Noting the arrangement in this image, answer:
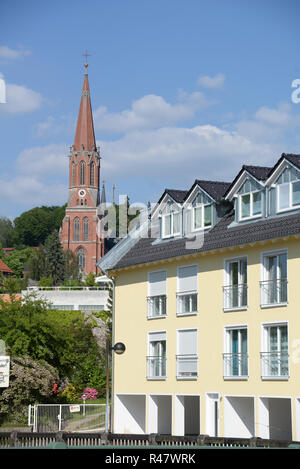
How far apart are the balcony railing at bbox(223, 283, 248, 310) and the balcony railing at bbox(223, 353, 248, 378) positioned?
1782 millimetres

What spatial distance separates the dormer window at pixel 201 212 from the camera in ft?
107

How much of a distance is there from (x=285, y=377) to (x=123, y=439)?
7.80m

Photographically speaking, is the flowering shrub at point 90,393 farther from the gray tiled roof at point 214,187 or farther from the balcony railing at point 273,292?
the balcony railing at point 273,292

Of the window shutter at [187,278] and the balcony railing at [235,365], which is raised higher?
the window shutter at [187,278]

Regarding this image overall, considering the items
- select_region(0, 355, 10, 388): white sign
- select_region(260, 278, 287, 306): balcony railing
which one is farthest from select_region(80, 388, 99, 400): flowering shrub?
select_region(0, 355, 10, 388): white sign

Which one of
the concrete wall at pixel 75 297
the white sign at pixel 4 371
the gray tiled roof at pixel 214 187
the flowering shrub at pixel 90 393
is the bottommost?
the flowering shrub at pixel 90 393

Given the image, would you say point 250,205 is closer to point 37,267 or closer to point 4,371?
point 4,371

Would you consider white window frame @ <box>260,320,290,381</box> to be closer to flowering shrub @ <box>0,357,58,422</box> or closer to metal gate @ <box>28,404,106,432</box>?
metal gate @ <box>28,404,106,432</box>

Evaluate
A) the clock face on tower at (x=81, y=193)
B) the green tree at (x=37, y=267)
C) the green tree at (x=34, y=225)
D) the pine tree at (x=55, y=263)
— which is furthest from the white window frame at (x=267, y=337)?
the green tree at (x=34, y=225)

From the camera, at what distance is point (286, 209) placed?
28.3m

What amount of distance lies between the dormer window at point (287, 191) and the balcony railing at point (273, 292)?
264cm

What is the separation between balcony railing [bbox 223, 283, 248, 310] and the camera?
1153 inches

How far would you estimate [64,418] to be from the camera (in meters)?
36.7
